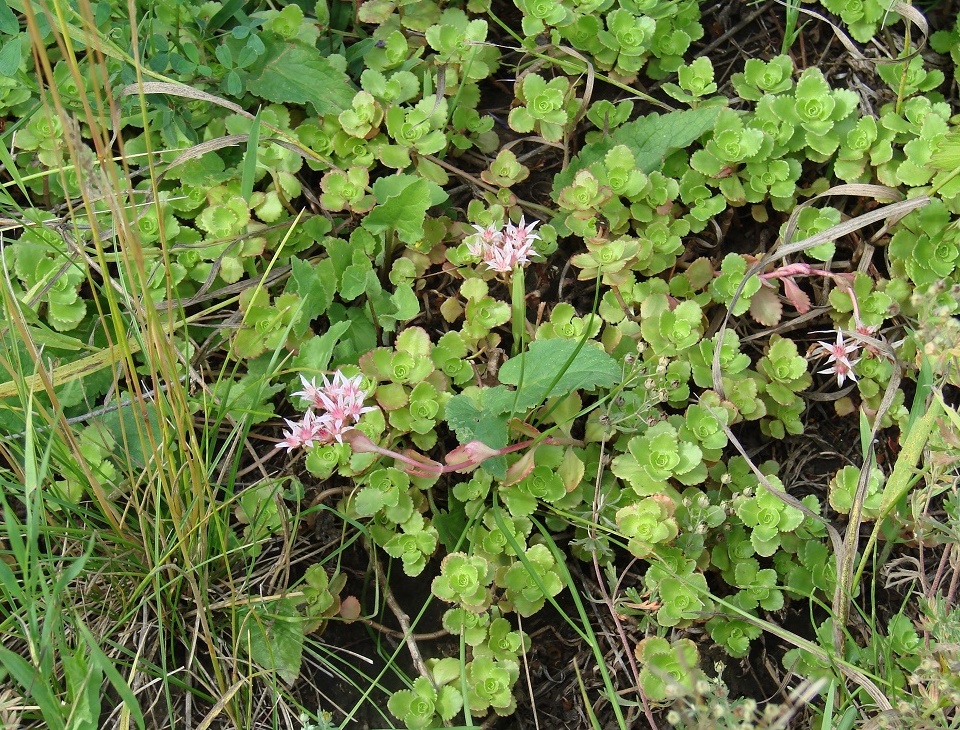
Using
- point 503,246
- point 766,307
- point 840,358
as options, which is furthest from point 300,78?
point 840,358

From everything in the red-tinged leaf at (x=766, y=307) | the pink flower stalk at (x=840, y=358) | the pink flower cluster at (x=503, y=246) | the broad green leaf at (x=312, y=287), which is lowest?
the pink flower stalk at (x=840, y=358)

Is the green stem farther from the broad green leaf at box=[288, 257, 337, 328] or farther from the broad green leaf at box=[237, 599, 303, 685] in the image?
the broad green leaf at box=[237, 599, 303, 685]

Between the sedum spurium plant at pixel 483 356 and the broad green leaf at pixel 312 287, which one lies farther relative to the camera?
the broad green leaf at pixel 312 287

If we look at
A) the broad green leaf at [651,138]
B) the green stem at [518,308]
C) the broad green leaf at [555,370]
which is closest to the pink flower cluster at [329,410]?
the broad green leaf at [555,370]

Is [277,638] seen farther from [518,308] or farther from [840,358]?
[840,358]

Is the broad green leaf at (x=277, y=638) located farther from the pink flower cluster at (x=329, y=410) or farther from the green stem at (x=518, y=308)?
the green stem at (x=518, y=308)
